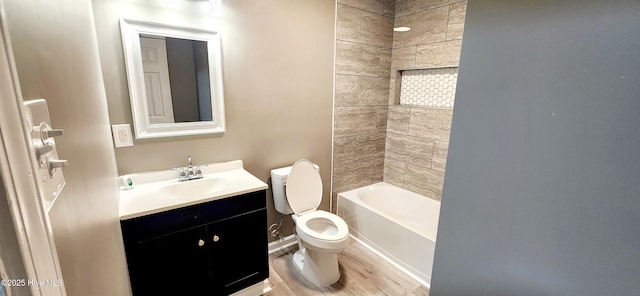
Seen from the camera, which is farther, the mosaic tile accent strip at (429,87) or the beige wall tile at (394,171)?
the beige wall tile at (394,171)

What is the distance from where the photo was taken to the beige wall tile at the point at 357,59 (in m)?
2.42

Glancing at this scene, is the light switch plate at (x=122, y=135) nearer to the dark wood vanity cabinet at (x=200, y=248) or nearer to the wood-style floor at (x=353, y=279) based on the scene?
the dark wood vanity cabinet at (x=200, y=248)

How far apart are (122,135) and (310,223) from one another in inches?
56.9

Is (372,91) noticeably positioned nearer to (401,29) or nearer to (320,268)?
(401,29)

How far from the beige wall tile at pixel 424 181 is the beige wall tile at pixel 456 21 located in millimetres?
1241

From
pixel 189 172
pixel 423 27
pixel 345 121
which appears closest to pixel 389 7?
pixel 423 27

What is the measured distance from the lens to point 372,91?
8.89 ft

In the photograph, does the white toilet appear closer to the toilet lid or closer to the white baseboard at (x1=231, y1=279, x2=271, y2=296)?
the toilet lid

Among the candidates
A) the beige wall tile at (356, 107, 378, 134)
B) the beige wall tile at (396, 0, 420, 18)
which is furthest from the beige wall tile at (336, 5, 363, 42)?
the beige wall tile at (356, 107, 378, 134)

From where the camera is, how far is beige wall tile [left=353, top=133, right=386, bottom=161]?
9.07 ft

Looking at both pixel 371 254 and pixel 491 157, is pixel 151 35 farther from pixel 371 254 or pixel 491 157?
pixel 371 254

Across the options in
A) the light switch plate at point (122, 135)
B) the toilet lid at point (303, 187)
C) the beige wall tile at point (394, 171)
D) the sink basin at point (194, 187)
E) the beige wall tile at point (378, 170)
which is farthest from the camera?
the beige wall tile at point (378, 170)

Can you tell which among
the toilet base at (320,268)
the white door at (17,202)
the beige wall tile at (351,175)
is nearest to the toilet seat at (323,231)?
the toilet base at (320,268)

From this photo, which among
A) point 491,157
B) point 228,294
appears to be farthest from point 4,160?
point 228,294
